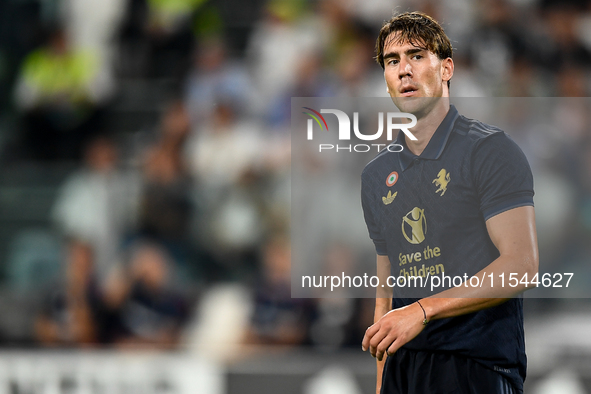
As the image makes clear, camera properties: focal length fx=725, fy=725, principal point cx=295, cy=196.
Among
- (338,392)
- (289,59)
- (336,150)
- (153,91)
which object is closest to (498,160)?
(336,150)

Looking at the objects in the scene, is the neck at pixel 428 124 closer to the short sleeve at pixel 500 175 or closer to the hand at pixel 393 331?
the short sleeve at pixel 500 175

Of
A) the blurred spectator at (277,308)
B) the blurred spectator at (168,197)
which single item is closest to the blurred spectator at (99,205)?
the blurred spectator at (168,197)

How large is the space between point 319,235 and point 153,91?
5.51 meters

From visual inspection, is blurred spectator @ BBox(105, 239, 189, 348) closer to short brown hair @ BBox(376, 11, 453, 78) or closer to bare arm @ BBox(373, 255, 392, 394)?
bare arm @ BBox(373, 255, 392, 394)

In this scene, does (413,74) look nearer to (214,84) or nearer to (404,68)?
(404,68)

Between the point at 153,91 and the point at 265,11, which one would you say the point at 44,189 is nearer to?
the point at 153,91

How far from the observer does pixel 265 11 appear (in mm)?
8086

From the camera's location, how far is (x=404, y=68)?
5.47 feet

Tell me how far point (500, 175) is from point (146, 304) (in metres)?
4.57

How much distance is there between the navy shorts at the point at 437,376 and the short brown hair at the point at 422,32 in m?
0.75

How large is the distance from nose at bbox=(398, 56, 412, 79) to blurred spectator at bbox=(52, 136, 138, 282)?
188 inches

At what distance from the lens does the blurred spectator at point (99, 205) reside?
20.3 feet

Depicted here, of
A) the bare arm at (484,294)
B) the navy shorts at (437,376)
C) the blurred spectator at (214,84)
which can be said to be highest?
the blurred spectator at (214,84)

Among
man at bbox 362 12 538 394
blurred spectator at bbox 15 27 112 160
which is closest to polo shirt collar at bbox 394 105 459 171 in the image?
man at bbox 362 12 538 394
